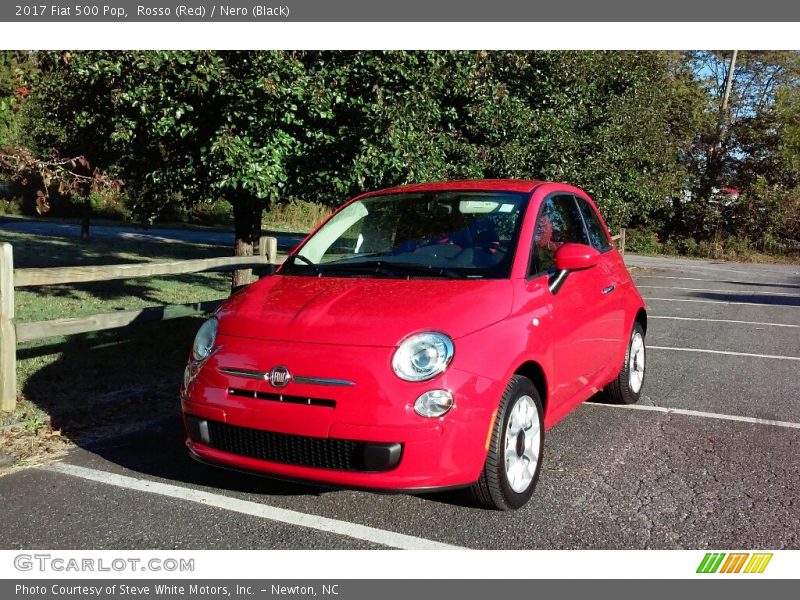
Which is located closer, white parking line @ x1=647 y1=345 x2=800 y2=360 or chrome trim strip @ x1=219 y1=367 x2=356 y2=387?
chrome trim strip @ x1=219 y1=367 x2=356 y2=387

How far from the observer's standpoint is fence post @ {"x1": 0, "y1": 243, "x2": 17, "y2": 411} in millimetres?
5348

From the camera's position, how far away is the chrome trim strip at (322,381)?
11.6 feet

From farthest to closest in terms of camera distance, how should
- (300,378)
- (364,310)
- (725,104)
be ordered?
(725,104), (364,310), (300,378)

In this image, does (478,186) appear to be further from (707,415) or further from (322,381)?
(707,415)

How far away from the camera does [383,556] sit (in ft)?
11.4

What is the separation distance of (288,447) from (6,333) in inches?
113

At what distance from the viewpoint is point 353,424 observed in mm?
3496

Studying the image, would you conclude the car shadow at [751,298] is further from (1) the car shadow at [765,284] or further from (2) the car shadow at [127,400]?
(2) the car shadow at [127,400]

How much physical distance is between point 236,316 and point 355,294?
65 centimetres

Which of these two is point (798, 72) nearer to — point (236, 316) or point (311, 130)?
point (311, 130)

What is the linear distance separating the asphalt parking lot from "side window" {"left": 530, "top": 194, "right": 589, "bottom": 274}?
1.26 m

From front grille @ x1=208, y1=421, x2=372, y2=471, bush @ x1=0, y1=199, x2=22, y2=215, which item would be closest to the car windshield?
front grille @ x1=208, y1=421, x2=372, y2=471

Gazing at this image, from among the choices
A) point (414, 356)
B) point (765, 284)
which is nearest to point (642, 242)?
point (765, 284)

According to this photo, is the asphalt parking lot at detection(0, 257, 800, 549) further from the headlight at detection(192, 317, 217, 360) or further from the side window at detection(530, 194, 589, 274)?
the side window at detection(530, 194, 589, 274)
